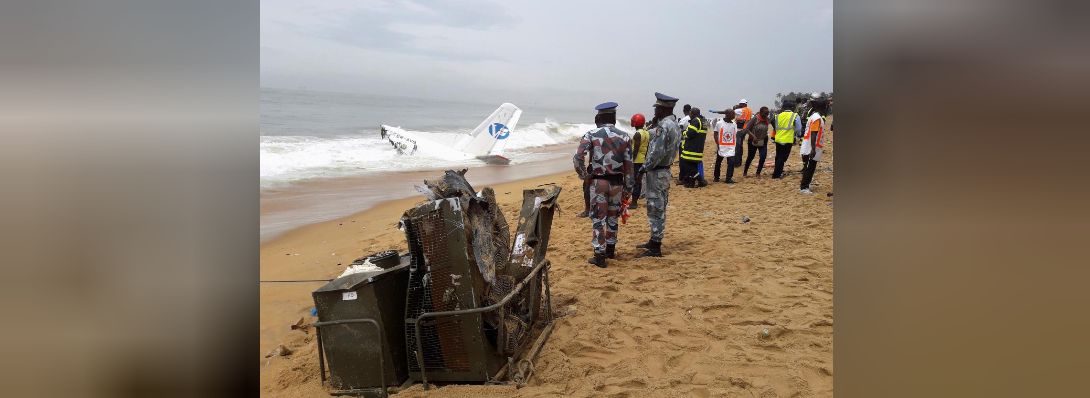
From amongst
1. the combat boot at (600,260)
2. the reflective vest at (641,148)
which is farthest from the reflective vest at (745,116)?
the combat boot at (600,260)

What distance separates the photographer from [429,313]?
9.89 feet

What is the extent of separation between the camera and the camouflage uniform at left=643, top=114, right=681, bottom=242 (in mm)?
5789

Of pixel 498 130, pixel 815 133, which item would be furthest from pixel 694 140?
pixel 498 130

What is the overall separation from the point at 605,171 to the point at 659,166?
30.3 inches

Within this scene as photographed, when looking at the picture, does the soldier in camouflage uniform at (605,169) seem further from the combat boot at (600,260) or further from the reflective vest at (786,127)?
the reflective vest at (786,127)

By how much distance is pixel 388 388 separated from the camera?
3193 millimetres

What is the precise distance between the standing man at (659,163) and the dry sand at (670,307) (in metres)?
0.33

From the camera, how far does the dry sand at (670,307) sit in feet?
10.6

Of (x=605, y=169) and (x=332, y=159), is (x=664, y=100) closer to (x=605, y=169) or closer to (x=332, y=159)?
(x=605, y=169)
